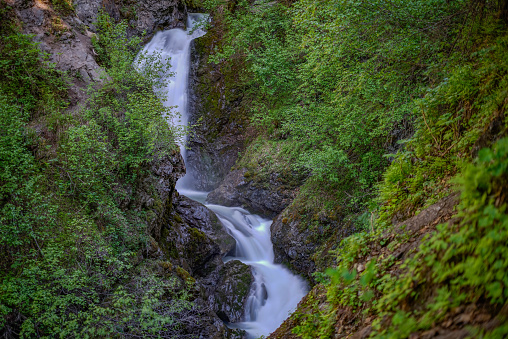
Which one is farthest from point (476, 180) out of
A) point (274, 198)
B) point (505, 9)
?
point (274, 198)

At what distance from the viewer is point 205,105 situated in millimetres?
18250

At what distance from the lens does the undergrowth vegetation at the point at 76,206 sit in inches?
187

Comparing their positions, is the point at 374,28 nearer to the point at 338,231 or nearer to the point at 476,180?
the point at 476,180

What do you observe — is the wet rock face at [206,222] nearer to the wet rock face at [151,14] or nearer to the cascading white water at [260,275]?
the cascading white water at [260,275]

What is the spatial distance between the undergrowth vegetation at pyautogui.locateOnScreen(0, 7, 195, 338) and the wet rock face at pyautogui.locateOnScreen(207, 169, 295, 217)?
559 cm

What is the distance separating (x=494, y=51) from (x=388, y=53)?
6.60 feet

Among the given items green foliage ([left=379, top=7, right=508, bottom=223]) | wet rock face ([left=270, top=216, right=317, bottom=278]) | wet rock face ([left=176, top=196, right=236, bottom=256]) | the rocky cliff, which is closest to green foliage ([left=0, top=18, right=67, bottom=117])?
the rocky cliff

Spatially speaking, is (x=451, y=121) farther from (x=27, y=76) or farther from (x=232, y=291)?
(x=27, y=76)

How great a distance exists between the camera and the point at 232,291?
31.9ft

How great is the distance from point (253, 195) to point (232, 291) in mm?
4708

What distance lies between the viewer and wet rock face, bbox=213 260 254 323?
932 cm

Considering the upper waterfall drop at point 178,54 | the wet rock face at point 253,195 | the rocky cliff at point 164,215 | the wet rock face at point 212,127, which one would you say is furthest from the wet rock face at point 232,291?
the upper waterfall drop at point 178,54

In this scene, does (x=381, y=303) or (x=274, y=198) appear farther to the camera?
(x=274, y=198)

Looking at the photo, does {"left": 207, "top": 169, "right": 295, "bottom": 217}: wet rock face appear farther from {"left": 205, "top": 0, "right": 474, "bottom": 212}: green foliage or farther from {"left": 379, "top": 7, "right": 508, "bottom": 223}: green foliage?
{"left": 379, "top": 7, "right": 508, "bottom": 223}: green foliage
